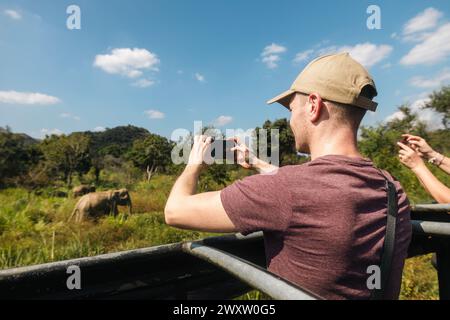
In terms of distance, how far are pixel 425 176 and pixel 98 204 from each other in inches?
490

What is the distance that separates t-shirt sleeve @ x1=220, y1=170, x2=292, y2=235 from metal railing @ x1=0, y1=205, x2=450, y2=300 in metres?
0.12

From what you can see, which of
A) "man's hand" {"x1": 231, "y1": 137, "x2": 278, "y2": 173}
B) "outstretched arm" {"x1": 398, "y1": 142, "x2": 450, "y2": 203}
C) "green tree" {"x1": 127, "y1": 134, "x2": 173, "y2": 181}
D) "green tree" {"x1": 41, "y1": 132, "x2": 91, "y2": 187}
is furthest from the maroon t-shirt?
"green tree" {"x1": 41, "y1": 132, "x2": 91, "y2": 187}

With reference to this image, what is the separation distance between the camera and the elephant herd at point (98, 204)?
12.0 metres

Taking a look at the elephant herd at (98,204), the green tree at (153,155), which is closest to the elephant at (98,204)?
the elephant herd at (98,204)

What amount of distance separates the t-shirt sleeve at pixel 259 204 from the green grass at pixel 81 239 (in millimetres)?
3325

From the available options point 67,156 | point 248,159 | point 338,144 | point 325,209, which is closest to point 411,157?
point 248,159

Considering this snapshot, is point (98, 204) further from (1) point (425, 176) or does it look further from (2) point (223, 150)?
(1) point (425, 176)

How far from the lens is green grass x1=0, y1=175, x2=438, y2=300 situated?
16.8 ft

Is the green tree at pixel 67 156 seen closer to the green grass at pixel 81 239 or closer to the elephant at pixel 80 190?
the elephant at pixel 80 190

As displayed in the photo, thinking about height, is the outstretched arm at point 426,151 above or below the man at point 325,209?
above

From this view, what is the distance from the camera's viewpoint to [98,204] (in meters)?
12.8

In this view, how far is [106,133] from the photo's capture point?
9662cm

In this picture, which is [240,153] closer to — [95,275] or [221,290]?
[221,290]
